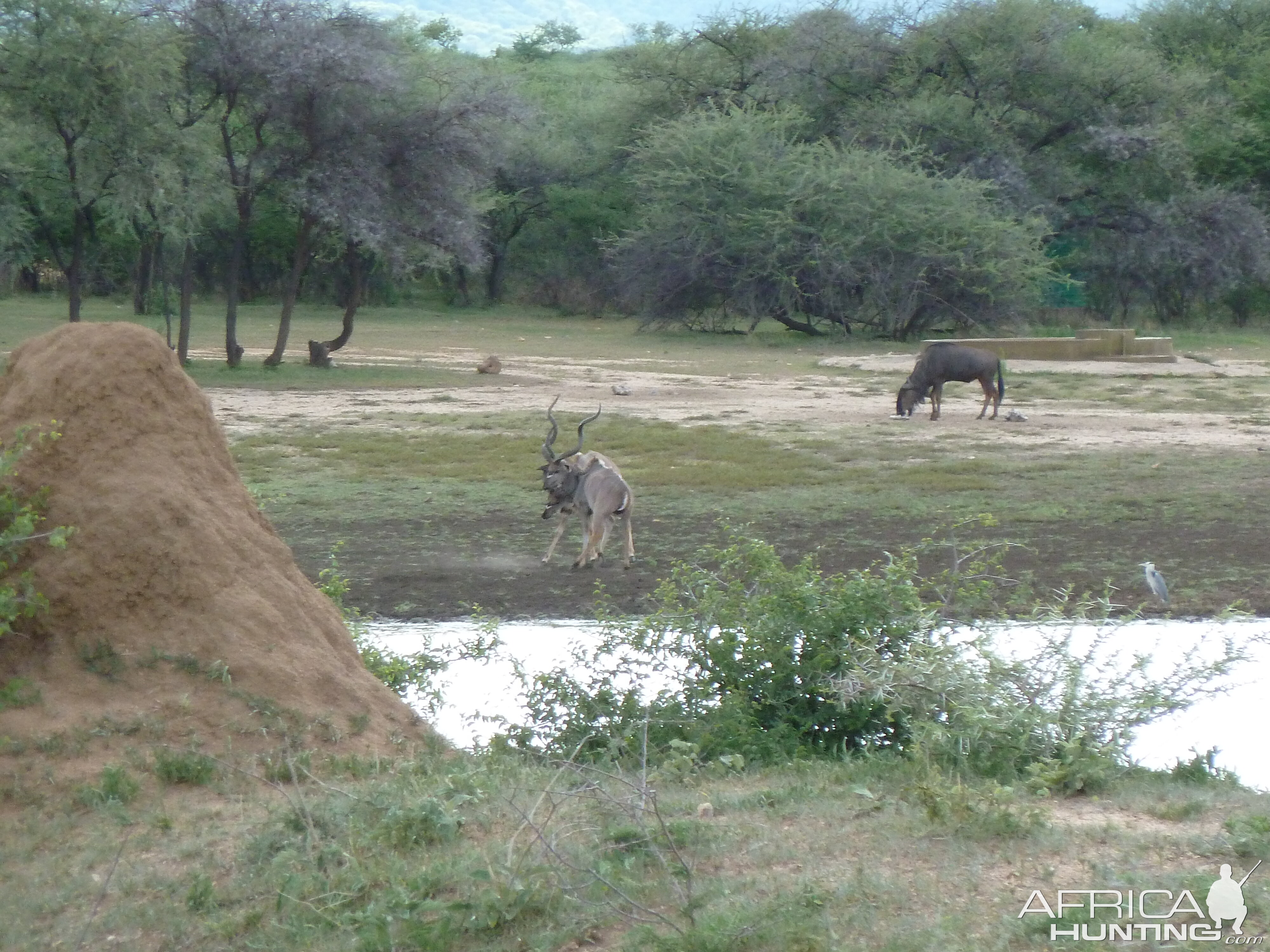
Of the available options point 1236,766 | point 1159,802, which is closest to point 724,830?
point 1159,802

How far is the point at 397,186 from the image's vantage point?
2619cm

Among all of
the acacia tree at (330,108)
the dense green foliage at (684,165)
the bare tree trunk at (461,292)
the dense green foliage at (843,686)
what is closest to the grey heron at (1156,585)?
the dense green foliage at (843,686)

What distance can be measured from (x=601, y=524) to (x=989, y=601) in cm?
360

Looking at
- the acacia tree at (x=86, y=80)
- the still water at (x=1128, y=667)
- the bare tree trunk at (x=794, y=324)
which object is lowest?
the still water at (x=1128, y=667)

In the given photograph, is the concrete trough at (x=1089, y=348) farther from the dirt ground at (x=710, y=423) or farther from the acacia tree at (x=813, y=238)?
the acacia tree at (x=813, y=238)

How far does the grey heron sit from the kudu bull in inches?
155

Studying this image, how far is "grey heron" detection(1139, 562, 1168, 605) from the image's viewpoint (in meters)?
10.1

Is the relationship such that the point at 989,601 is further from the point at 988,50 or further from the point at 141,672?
the point at 988,50

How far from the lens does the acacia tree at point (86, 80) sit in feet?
72.3

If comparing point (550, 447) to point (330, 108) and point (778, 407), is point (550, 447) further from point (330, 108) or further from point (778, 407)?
point (330, 108)

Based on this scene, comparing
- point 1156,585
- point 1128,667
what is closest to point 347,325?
point 1156,585

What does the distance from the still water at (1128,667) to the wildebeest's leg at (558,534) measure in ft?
5.96

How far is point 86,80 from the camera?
870 inches

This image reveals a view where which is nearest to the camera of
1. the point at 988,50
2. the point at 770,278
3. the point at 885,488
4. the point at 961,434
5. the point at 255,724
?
the point at 255,724
